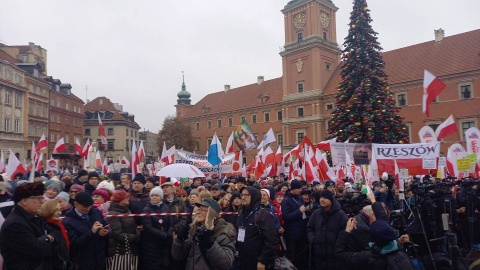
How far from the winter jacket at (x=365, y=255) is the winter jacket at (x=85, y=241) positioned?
322cm

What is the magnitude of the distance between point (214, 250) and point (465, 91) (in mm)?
43461

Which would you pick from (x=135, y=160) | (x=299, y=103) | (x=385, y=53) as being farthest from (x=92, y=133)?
(x=135, y=160)

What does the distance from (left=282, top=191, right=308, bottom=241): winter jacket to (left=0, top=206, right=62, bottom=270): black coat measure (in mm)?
4225

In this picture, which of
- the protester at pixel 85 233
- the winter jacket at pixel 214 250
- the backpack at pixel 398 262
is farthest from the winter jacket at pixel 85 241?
the backpack at pixel 398 262

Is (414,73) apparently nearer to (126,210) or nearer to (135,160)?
(135,160)

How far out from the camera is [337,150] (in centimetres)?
1529

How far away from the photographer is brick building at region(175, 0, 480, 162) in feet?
134

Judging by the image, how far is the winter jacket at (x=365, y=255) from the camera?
4.15m

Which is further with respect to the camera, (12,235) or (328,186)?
(328,186)

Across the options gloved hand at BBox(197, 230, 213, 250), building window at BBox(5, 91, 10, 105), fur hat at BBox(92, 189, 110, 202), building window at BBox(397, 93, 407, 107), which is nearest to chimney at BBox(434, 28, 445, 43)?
building window at BBox(397, 93, 407, 107)

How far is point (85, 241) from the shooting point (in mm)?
5035

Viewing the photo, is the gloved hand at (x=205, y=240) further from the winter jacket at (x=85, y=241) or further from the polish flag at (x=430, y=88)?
the polish flag at (x=430, y=88)

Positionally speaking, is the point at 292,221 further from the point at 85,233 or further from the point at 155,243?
the point at 85,233

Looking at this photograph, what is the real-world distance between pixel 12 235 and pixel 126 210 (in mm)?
2341
